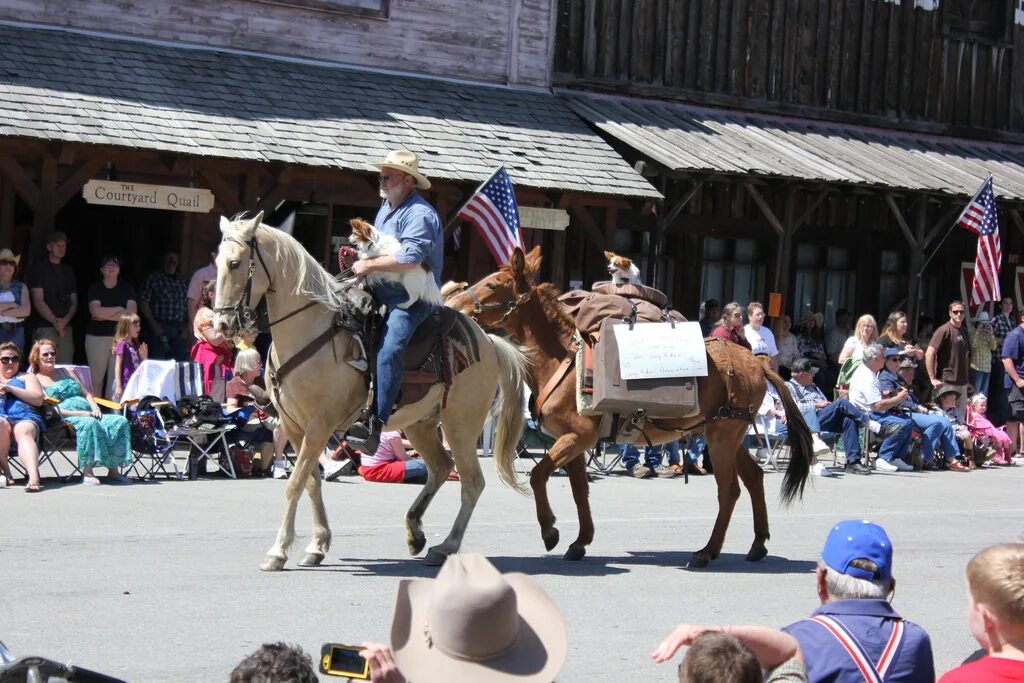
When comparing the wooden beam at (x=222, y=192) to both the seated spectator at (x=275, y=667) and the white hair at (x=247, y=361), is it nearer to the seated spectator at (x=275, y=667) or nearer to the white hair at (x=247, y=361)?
the white hair at (x=247, y=361)

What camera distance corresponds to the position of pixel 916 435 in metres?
18.8

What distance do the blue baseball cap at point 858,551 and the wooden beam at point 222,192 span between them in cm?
1353

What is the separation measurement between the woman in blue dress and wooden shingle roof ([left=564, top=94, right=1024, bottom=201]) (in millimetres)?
8687

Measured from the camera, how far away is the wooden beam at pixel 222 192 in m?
17.3

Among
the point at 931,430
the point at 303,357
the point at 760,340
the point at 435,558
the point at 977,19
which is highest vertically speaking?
the point at 977,19

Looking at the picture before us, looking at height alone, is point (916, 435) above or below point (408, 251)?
below

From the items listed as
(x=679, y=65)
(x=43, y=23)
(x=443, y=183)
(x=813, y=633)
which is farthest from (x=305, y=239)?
(x=813, y=633)

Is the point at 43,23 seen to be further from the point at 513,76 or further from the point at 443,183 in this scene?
the point at 513,76

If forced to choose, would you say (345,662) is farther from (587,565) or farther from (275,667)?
(587,565)

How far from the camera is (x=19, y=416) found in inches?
505

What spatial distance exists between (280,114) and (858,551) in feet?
46.7

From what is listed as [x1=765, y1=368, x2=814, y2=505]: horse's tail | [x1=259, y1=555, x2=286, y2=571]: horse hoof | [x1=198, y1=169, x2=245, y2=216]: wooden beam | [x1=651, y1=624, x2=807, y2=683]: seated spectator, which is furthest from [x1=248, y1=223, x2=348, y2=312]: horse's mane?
[x1=198, y1=169, x2=245, y2=216]: wooden beam

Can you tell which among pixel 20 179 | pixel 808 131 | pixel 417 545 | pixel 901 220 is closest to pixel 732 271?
pixel 808 131

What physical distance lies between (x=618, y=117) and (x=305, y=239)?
204 inches
